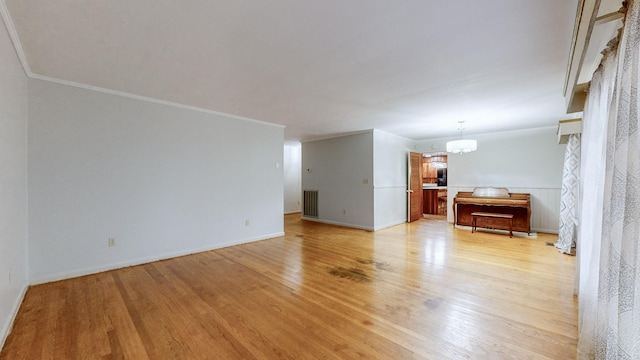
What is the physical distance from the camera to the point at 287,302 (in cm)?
243

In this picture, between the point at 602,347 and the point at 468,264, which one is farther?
the point at 468,264

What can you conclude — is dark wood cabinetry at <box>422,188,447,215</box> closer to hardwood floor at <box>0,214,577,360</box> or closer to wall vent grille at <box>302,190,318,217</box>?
wall vent grille at <box>302,190,318,217</box>

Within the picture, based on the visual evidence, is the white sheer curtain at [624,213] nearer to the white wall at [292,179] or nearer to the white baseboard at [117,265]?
the white baseboard at [117,265]

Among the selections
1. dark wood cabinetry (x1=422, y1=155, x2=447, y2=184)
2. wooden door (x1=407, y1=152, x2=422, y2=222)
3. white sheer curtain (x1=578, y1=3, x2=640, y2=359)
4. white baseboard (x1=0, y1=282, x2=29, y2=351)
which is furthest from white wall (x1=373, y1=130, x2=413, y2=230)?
white baseboard (x1=0, y1=282, x2=29, y2=351)

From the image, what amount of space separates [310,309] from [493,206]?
546cm

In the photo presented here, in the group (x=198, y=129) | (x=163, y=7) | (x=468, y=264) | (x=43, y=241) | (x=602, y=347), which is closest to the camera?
(x=602, y=347)

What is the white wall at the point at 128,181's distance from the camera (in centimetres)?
290

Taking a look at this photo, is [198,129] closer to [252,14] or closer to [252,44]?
[252,44]

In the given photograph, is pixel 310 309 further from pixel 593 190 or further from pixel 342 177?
pixel 342 177

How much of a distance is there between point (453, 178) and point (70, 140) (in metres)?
7.55

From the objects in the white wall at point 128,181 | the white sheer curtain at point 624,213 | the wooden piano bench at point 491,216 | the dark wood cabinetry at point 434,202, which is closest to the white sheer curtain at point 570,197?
the wooden piano bench at point 491,216

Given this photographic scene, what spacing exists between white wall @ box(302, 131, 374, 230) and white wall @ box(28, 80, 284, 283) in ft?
7.53

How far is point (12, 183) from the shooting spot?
7.27 ft

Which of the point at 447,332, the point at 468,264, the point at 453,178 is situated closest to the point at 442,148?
the point at 453,178
